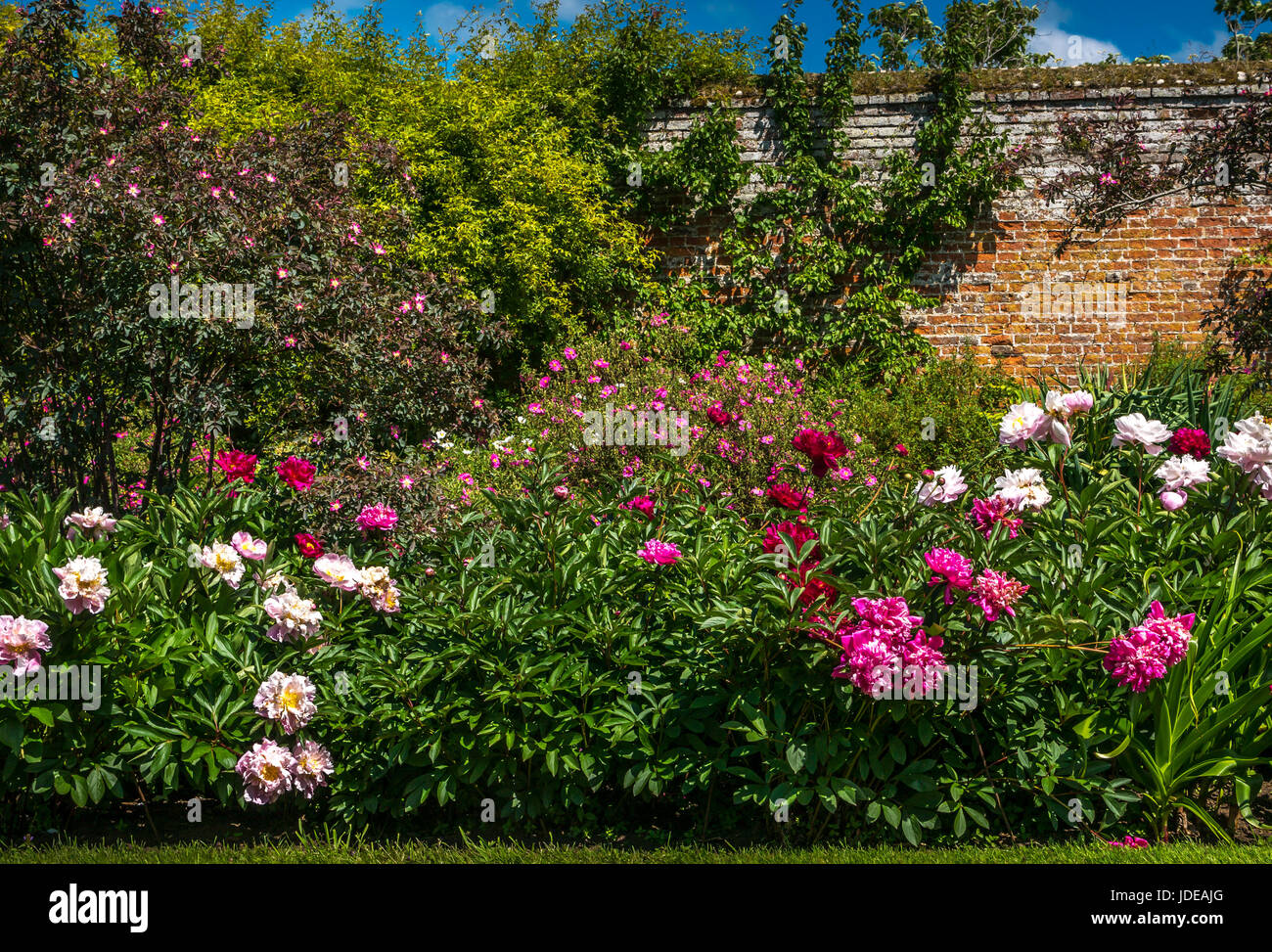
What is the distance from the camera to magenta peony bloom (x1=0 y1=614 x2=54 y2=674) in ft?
9.36

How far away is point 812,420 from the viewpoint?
7617 millimetres

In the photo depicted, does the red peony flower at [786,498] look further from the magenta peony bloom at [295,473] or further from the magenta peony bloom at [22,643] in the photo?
the magenta peony bloom at [22,643]

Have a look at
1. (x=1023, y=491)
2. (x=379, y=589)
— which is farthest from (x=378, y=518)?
(x=1023, y=491)

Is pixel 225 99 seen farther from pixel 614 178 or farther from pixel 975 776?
pixel 975 776

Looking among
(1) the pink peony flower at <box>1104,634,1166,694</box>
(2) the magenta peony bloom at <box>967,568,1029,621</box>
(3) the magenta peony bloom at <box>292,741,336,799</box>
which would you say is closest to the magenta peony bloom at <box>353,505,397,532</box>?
(3) the magenta peony bloom at <box>292,741,336,799</box>

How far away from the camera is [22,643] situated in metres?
2.87

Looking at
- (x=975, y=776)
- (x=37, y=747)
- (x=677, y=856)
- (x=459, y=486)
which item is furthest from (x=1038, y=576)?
(x=459, y=486)

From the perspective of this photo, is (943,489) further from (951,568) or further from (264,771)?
(264,771)

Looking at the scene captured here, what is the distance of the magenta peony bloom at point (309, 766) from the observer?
3.02 m

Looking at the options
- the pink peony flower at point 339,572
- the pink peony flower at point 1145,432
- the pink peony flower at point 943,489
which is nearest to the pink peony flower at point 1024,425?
the pink peony flower at point 1145,432

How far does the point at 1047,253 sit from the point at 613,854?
8.51 metres

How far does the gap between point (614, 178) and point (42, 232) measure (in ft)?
20.2

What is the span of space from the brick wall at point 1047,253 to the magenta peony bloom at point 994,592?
24.3 ft

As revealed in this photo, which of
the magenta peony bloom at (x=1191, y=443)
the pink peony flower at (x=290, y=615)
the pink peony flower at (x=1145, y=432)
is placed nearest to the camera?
the pink peony flower at (x=290, y=615)
